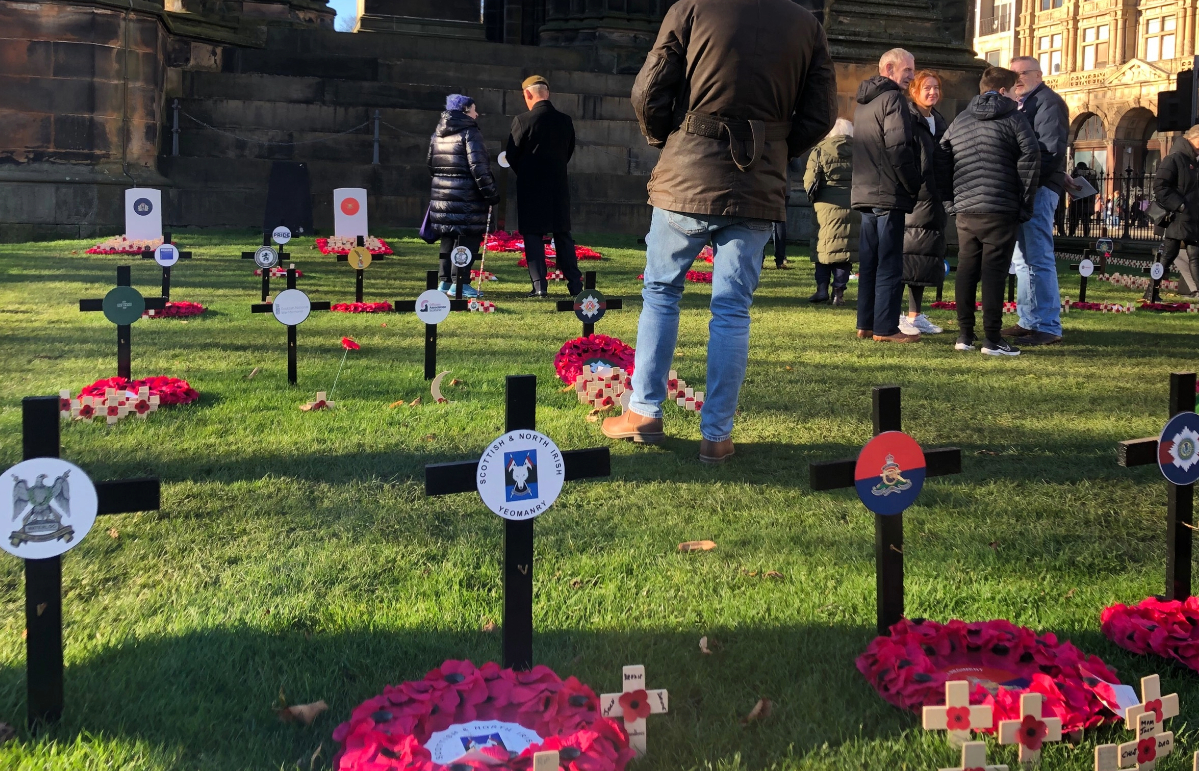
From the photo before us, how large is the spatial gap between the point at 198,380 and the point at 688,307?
5.56 m

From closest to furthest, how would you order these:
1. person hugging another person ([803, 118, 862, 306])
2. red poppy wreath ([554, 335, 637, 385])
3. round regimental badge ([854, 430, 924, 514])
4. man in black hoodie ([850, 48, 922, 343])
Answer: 1. round regimental badge ([854, 430, 924, 514])
2. red poppy wreath ([554, 335, 637, 385])
3. man in black hoodie ([850, 48, 922, 343])
4. person hugging another person ([803, 118, 862, 306])

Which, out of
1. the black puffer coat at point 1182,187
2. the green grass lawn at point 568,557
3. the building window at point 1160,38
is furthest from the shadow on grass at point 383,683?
the building window at point 1160,38

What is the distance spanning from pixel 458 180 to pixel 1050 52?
77818mm

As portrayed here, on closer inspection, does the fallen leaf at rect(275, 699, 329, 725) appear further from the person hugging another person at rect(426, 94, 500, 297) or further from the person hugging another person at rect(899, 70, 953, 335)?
the person hugging another person at rect(426, 94, 500, 297)

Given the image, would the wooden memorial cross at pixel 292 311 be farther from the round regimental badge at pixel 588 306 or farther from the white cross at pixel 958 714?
the white cross at pixel 958 714

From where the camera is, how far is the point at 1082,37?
76.8m

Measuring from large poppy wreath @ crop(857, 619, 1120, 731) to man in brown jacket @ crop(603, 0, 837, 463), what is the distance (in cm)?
232

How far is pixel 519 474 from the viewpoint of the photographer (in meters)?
2.86

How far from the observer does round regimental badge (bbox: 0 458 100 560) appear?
8.39ft

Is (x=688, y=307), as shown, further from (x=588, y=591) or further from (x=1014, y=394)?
(x=588, y=591)

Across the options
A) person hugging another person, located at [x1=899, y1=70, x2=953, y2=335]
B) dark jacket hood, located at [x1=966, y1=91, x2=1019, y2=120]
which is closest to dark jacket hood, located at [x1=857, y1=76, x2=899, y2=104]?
person hugging another person, located at [x1=899, y1=70, x2=953, y2=335]

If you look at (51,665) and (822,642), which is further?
(822,642)

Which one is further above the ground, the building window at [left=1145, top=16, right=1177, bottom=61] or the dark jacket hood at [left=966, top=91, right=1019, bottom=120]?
the building window at [left=1145, top=16, right=1177, bottom=61]

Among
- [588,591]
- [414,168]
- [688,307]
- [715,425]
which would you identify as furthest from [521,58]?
[588,591]
